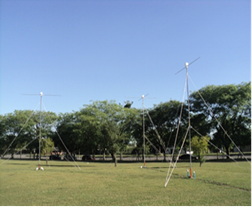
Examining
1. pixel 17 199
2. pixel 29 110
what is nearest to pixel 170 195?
pixel 17 199

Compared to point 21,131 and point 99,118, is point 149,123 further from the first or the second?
point 21,131

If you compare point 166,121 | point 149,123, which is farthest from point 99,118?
point 166,121

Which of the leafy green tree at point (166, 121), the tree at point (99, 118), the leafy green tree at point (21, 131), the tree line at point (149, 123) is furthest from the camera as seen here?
the leafy green tree at point (21, 131)

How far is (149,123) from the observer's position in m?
48.4

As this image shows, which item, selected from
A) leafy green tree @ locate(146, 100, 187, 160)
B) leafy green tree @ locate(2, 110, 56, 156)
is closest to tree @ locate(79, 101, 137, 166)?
leafy green tree @ locate(146, 100, 187, 160)

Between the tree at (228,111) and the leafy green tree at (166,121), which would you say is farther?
the leafy green tree at (166,121)

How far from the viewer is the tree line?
132 ft

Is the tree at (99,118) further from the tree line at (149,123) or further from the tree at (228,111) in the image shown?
the tree at (228,111)

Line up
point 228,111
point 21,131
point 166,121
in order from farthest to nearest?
point 21,131
point 166,121
point 228,111

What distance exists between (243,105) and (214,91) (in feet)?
16.5

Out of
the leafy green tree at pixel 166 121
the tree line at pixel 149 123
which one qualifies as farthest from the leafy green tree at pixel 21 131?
the leafy green tree at pixel 166 121

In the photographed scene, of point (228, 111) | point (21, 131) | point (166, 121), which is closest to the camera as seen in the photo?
point (228, 111)

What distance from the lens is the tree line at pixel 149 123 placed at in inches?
1588

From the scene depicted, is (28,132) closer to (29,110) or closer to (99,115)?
(29,110)
